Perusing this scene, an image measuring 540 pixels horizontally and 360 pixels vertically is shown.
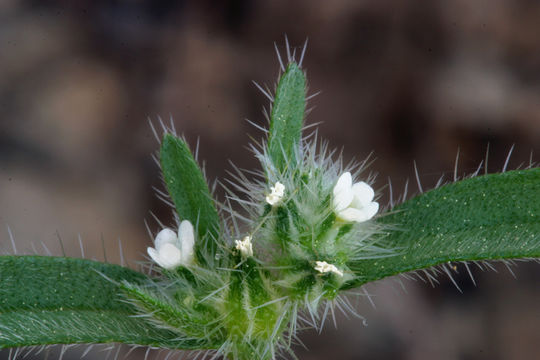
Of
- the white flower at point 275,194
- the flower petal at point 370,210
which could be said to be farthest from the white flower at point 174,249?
the flower petal at point 370,210

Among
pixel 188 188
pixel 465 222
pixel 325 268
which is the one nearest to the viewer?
pixel 325 268

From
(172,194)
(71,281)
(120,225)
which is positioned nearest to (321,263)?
(172,194)

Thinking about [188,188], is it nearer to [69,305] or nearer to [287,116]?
[287,116]

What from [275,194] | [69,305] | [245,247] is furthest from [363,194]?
[69,305]

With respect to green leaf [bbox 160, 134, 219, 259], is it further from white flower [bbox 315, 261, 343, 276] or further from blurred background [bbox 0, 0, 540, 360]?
blurred background [bbox 0, 0, 540, 360]

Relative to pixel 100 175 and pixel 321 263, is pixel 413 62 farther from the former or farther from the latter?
pixel 321 263

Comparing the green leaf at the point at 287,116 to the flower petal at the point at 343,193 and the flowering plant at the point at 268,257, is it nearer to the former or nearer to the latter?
the flowering plant at the point at 268,257

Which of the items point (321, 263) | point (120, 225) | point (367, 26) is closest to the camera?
point (321, 263)

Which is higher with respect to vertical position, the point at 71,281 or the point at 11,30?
the point at 11,30
